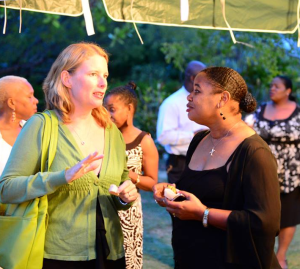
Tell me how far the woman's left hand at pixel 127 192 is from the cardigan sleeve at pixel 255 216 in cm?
58

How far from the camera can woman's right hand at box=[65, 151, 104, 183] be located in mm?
2711

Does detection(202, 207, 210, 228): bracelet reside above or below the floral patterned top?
above

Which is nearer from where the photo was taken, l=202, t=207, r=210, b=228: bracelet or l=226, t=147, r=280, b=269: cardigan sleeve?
l=226, t=147, r=280, b=269: cardigan sleeve

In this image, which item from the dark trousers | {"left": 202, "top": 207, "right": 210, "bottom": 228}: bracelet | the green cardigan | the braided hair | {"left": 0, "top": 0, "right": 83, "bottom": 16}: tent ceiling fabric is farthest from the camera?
the dark trousers

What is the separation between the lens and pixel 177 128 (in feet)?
21.9

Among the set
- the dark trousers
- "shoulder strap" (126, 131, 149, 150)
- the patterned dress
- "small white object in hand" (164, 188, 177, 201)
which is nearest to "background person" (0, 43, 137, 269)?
"small white object in hand" (164, 188, 177, 201)

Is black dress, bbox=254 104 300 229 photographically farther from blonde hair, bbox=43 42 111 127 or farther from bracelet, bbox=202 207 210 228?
blonde hair, bbox=43 42 111 127

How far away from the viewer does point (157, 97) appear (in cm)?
1434

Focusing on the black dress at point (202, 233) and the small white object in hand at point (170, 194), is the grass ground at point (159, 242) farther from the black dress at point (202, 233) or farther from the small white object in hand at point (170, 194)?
the small white object in hand at point (170, 194)

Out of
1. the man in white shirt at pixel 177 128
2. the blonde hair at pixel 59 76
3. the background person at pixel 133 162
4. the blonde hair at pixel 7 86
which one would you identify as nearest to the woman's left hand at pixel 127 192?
the blonde hair at pixel 59 76

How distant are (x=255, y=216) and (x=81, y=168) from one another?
977mm

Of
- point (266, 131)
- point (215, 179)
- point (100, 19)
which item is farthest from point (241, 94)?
point (100, 19)

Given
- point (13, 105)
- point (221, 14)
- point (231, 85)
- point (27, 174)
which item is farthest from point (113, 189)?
point (221, 14)

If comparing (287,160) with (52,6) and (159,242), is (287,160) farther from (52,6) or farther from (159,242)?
(52,6)
